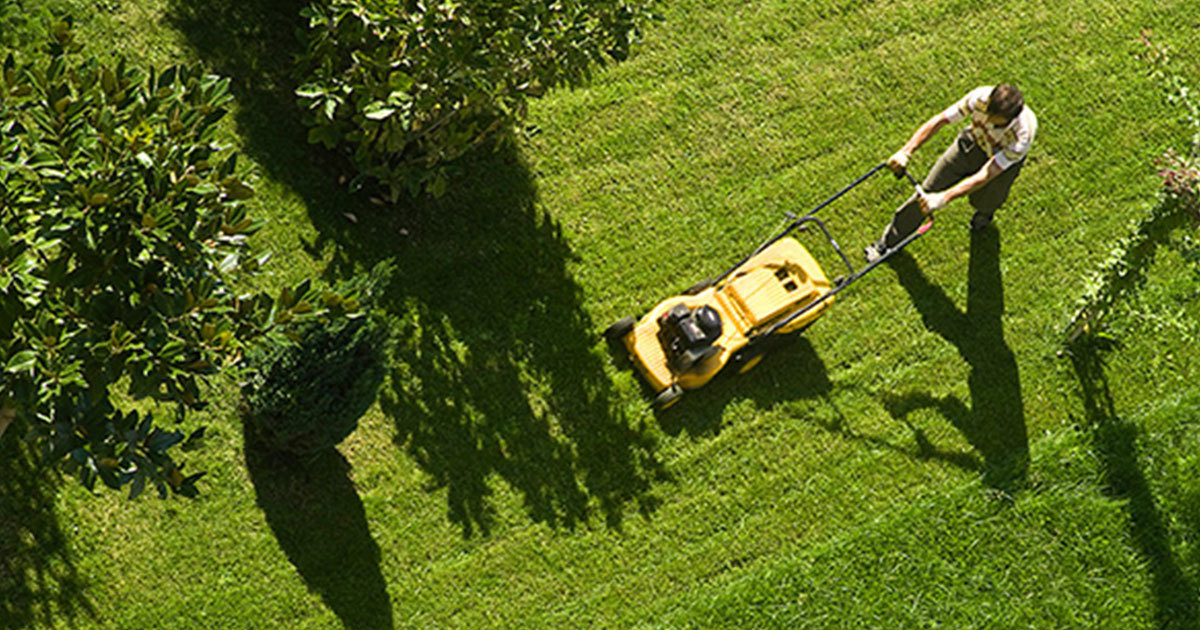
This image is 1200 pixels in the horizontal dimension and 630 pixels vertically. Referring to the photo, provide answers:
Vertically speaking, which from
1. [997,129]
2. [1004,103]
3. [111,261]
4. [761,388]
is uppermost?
[111,261]

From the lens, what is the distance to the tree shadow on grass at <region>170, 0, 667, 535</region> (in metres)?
9.55

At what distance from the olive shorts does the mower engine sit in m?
1.77

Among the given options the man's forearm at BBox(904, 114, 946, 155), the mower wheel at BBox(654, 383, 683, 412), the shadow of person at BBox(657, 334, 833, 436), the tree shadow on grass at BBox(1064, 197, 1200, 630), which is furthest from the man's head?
the mower wheel at BBox(654, 383, 683, 412)

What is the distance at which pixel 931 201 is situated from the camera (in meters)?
9.60

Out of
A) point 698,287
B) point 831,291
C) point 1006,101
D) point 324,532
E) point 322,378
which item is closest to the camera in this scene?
point 322,378

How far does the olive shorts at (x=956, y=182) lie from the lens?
33.4ft

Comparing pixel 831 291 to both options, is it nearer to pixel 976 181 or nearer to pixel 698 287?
pixel 698 287

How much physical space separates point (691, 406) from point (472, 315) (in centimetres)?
173

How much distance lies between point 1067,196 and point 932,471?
2724mm

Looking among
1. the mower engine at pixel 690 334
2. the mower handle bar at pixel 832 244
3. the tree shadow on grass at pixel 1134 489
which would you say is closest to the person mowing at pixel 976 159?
the mower handle bar at pixel 832 244

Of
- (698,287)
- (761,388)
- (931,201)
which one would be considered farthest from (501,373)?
(931,201)

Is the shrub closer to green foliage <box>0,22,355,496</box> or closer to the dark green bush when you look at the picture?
the dark green bush

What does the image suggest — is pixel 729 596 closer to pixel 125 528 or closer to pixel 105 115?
Answer: pixel 125 528

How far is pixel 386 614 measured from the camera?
29.5ft
